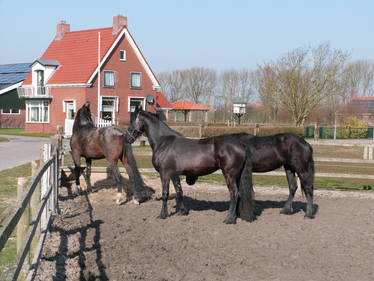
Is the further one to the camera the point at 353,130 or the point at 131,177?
the point at 353,130

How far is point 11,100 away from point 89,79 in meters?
14.8

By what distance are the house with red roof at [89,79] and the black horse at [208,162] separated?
2830 cm

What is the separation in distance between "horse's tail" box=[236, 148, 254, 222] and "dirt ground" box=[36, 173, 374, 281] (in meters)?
0.20

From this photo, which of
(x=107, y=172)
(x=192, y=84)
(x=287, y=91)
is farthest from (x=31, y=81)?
(x=192, y=84)

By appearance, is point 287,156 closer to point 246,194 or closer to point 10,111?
point 246,194

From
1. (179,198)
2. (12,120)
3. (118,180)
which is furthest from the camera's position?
(12,120)

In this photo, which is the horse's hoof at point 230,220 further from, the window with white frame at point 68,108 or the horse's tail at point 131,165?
the window with white frame at point 68,108

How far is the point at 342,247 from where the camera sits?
6.34m

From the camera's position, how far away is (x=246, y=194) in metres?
7.88

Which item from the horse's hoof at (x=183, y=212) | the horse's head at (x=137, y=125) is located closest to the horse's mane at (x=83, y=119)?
the horse's head at (x=137, y=125)

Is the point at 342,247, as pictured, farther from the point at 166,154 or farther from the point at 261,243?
the point at 166,154

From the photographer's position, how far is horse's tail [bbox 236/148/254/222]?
7863mm

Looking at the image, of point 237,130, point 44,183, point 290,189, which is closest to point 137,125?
point 44,183

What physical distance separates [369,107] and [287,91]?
26.7 meters
